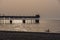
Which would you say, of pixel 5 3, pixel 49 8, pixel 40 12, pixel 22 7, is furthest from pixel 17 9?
pixel 49 8

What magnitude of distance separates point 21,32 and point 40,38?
0.20 metres

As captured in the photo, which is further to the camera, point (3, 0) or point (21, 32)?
point (3, 0)

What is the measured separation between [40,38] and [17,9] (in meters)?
0.80

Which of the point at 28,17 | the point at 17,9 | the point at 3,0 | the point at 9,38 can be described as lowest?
the point at 9,38

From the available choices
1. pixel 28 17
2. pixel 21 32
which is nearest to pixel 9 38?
pixel 21 32

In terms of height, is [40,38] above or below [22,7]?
below

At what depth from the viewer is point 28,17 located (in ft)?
5.78

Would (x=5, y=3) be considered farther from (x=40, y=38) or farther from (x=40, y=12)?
(x=40, y=38)

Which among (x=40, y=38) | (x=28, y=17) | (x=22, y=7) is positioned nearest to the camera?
(x=40, y=38)

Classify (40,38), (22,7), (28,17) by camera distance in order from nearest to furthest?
(40,38)
(28,17)
(22,7)

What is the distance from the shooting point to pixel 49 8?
1.86 m

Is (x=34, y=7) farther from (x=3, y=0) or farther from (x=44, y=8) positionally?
(x=3, y=0)

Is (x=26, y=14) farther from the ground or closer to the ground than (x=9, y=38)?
farther from the ground

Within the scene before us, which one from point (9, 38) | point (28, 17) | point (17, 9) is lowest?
point (9, 38)
